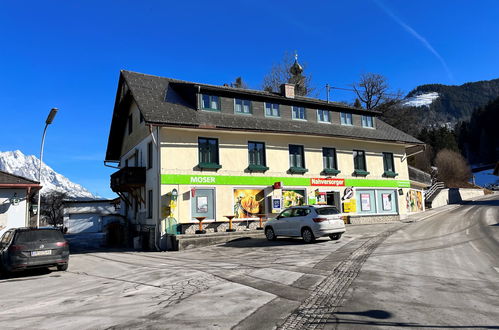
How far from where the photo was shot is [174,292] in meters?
7.57

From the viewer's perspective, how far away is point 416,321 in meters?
5.14

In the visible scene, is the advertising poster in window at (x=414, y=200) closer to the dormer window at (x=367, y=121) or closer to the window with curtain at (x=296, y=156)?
the dormer window at (x=367, y=121)

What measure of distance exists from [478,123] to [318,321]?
410ft

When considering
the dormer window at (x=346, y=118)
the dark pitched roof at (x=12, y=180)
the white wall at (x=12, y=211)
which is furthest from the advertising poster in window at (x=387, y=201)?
the white wall at (x=12, y=211)

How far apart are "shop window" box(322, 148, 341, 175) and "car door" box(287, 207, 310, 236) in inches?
327

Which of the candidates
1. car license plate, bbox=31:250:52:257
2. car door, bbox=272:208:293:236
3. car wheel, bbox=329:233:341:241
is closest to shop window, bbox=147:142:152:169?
car door, bbox=272:208:293:236

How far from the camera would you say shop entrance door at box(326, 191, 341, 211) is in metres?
24.3

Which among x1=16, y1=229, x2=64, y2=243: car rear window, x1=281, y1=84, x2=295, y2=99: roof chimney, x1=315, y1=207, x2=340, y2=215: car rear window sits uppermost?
x1=281, y1=84, x2=295, y2=99: roof chimney

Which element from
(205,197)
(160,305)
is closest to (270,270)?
(160,305)

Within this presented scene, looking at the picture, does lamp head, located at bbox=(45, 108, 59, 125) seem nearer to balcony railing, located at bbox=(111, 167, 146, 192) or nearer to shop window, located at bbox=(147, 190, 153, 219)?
balcony railing, located at bbox=(111, 167, 146, 192)

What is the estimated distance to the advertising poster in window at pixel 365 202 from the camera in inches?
999

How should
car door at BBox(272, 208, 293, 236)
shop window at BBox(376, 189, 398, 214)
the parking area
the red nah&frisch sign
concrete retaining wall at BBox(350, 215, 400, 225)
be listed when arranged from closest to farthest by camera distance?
the parking area → car door at BBox(272, 208, 293, 236) → the red nah&frisch sign → concrete retaining wall at BBox(350, 215, 400, 225) → shop window at BBox(376, 189, 398, 214)

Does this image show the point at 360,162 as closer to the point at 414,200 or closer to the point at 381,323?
the point at 414,200

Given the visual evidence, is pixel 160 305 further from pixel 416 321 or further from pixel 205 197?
pixel 205 197
